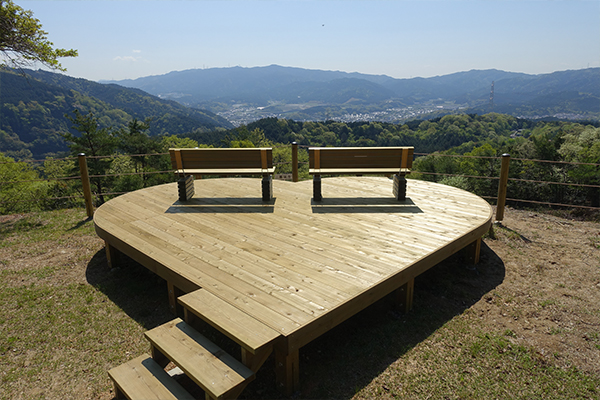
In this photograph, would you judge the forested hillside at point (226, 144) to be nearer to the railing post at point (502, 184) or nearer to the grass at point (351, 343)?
the railing post at point (502, 184)

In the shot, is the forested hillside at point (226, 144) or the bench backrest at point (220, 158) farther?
the forested hillside at point (226, 144)

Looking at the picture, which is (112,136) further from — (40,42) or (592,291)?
(592,291)

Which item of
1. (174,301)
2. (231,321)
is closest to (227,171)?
(174,301)

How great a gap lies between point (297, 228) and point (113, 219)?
271 cm

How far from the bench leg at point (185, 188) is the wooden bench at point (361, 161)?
2051mm

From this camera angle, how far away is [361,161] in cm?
548

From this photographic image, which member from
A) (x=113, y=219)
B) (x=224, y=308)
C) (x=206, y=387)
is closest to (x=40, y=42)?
(x=113, y=219)

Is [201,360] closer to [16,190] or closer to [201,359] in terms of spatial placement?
[201,359]

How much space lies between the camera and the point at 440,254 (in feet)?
12.8

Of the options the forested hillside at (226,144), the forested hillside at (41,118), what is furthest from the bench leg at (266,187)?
the forested hillside at (41,118)

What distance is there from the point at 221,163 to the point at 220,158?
0.08 meters

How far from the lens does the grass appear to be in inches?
111

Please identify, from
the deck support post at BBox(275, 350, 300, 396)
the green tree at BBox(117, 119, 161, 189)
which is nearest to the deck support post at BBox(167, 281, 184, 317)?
the deck support post at BBox(275, 350, 300, 396)

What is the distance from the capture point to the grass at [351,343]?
9.22ft
